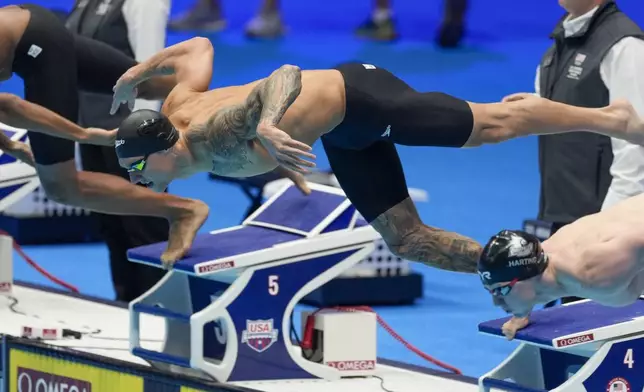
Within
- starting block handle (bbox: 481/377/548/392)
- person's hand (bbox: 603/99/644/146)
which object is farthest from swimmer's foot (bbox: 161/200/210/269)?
person's hand (bbox: 603/99/644/146)

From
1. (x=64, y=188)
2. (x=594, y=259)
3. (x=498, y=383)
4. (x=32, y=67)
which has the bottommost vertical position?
(x=498, y=383)

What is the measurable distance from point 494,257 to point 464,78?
11.5 metres

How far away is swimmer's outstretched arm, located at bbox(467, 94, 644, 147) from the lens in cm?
648

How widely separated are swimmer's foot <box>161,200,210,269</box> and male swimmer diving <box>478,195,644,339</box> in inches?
76.0

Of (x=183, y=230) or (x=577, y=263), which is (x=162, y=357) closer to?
(x=183, y=230)

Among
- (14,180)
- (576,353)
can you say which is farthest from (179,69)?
(14,180)

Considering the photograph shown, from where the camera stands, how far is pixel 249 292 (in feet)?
23.9

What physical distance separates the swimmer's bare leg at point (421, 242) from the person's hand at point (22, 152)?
6.62 feet

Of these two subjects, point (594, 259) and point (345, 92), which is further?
point (345, 92)

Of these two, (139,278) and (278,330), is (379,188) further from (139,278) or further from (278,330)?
(139,278)

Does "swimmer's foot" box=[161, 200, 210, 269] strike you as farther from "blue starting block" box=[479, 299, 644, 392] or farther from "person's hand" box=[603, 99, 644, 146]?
"person's hand" box=[603, 99, 644, 146]

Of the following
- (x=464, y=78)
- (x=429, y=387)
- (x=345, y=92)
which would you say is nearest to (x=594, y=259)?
(x=345, y=92)

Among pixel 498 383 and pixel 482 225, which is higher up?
pixel 482 225

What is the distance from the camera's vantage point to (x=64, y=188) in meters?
8.00
